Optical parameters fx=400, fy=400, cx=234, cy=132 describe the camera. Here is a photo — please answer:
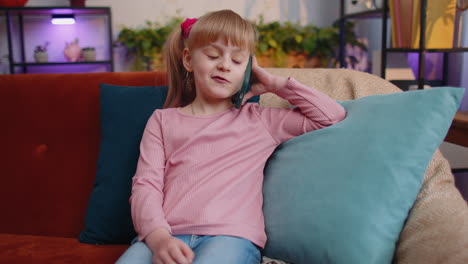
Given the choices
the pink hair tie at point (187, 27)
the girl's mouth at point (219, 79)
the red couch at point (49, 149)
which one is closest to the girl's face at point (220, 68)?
the girl's mouth at point (219, 79)

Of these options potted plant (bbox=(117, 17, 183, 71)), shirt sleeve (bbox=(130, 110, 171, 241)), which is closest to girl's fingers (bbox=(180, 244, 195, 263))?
shirt sleeve (bbox=(130, 110, 171, 241))

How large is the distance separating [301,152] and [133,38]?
10.0 feet

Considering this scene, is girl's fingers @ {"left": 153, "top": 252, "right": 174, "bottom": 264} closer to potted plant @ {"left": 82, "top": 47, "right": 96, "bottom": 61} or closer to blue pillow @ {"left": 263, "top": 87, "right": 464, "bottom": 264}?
blue pillow @ {"left": 263, "top": 87, "right": 464, "bottom": 264}

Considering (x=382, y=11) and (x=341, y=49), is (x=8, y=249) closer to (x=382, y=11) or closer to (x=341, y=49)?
(x=382, y=11)

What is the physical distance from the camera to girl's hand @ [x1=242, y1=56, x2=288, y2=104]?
1.15m

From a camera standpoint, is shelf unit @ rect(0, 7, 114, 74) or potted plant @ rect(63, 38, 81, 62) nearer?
shelf unit @ rect(0, 7, 114, 74)

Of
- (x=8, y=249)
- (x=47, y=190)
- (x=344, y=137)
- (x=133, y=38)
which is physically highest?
(x=133, y=38)

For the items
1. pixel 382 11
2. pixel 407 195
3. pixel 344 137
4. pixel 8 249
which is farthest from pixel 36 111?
pixel 382 11

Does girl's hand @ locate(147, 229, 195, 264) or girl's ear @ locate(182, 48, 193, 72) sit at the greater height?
girl's ear @ locate(182, 48, 193, 72)

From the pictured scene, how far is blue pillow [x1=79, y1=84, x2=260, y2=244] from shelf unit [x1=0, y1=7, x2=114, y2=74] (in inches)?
99.5

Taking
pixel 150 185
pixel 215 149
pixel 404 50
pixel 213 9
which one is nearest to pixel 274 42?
pixel 213 9

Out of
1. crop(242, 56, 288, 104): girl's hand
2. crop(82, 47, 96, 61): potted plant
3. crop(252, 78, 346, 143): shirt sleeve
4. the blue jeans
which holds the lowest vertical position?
the blue jeans

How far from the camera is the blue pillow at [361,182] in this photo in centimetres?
83

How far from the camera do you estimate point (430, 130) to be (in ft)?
2.85
